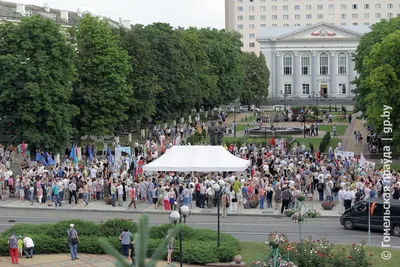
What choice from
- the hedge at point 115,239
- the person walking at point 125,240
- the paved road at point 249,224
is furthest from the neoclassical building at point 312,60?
the person walking at point 125,240

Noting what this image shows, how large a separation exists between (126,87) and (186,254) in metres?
38.8

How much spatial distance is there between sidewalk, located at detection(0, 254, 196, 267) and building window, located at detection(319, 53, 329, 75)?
11287 cm

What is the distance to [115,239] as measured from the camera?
90.1 feet

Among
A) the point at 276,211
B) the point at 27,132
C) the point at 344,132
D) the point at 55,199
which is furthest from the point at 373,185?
the point at 344,132

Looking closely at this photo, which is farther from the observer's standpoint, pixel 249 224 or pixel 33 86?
pixel 33 86

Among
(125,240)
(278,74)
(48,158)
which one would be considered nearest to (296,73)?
(278,74)

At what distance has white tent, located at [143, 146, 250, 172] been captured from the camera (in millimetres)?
38562

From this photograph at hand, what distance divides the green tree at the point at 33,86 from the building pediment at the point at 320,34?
84187mm

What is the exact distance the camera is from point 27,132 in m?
52.8

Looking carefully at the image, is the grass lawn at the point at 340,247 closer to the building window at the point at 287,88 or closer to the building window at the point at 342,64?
the building window at the point at 342,64

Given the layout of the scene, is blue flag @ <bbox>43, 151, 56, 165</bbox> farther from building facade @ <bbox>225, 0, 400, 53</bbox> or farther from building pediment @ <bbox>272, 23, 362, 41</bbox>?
building facade @ <bbox>225, 0, 400, 53</bbox>

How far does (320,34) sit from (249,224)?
10344 cm

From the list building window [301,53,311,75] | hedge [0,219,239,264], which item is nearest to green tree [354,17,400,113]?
hedge [0,219,239,264]

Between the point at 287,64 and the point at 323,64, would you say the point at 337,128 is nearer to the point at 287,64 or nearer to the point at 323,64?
the point at 323,64
